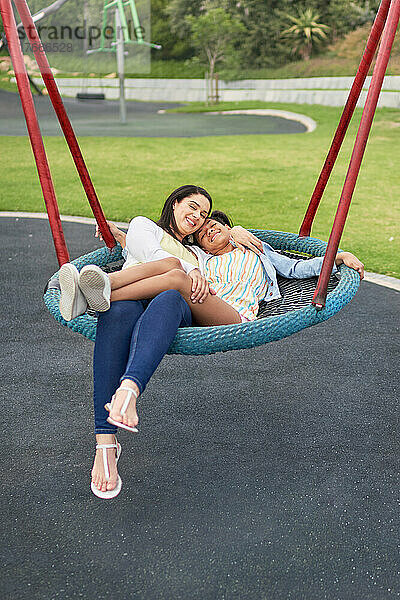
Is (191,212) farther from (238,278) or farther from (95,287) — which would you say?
(95,287)

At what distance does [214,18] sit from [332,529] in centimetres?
2731

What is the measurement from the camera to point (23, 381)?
2.67 metres

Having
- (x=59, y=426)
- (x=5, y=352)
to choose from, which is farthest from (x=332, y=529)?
(x=5, y=352)

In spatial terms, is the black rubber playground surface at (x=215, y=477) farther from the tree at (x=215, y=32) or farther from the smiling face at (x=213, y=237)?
the tree at (x=215, y=32)

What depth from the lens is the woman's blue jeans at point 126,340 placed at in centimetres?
170

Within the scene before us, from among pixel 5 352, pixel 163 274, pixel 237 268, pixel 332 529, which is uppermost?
pixel 163 274

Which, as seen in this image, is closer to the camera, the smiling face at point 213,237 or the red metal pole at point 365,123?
the red metal pole at point 365,123

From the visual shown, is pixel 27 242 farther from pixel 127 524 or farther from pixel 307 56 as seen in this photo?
pixel 307 56

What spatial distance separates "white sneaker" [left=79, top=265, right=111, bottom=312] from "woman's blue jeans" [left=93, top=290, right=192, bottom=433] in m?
0.04

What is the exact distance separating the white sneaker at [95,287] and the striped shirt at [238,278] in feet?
1.96

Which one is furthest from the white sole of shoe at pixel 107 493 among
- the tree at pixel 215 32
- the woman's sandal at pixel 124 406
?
the tree at pixel 215 32

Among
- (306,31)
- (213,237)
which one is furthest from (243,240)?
(306,31)

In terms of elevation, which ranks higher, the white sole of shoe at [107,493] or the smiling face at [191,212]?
the smiling face at [191,212]

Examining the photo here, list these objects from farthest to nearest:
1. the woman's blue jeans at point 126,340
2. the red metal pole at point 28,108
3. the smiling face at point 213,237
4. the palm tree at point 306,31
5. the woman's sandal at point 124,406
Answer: the palm tree at point 306,31, the smiling face at point 213,237, the red metal pole at point 28,108, the woman's blue jeans at point 126,340, the woman's sandal at point 124,406
